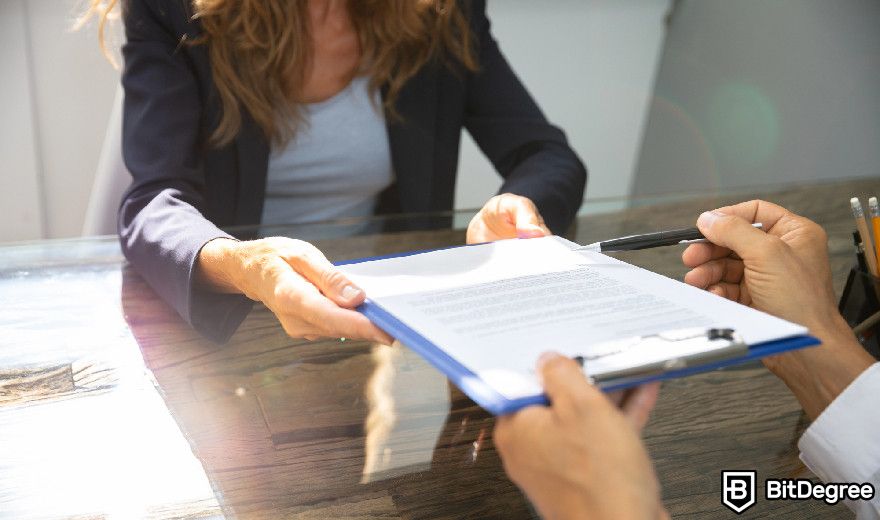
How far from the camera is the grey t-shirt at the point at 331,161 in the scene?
4.33 ft

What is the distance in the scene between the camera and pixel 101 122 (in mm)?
2498

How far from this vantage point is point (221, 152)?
1.24 metres

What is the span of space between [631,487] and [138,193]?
0.82 m

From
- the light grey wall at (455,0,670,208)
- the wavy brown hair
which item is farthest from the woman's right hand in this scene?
the light grey wall at (455,0,670,208)

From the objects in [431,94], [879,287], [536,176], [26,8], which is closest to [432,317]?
[879,287]

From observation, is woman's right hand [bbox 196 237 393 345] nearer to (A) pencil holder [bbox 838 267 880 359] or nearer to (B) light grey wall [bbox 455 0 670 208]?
(A) pencil holder [bbox 838 267 880 359]

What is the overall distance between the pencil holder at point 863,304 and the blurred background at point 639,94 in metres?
1.64

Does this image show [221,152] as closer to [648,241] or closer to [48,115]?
[648,241]

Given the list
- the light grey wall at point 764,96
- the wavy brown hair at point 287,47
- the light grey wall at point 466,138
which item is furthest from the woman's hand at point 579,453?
the light grey wall at point 466,138

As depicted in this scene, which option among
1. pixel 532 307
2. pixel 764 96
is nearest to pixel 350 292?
pixel 532 307

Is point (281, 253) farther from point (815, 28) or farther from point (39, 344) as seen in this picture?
point (815, 28)

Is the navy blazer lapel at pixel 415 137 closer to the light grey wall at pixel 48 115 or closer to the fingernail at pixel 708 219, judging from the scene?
the fingernail at pixel 708 219

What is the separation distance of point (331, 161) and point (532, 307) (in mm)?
783

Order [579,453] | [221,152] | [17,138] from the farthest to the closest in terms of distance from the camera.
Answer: [17,138] → [221,152] → [579,453]
